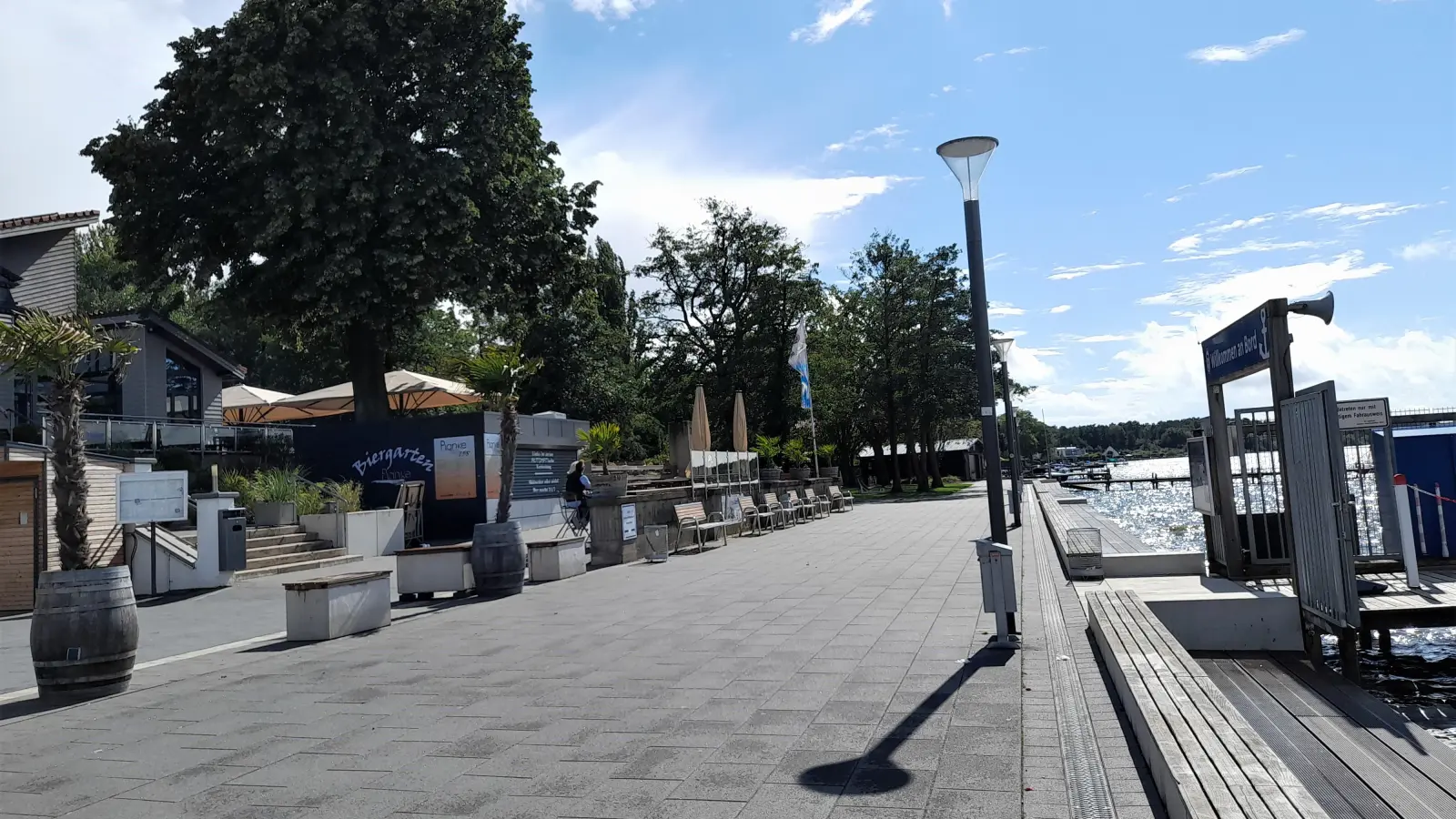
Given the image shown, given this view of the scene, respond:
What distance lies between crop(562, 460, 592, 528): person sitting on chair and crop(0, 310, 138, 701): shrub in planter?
34.6 feet

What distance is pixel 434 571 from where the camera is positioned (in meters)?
12.4

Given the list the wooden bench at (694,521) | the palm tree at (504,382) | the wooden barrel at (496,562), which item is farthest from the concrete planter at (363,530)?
the wooden barrel at (496,562)

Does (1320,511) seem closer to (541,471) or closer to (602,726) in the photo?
(602,726)

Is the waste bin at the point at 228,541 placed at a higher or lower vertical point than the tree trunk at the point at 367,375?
lower

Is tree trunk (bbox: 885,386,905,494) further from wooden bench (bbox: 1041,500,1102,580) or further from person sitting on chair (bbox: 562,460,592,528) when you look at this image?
wooden bench (bbox: 1041,500,1102,580)

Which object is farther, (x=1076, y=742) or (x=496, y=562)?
(x=496, y=562)

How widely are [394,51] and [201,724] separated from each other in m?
19.8

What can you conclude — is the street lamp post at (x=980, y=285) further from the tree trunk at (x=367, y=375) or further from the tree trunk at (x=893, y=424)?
the tree trunk at (x=893, y=424)

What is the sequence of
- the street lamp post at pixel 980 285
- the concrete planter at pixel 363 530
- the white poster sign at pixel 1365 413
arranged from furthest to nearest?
the concrete planter at pixel 363 530
the white poster sign at pixel 1365 413
the street lamp post at pixel 980 285

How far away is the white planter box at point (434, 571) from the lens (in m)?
12.4

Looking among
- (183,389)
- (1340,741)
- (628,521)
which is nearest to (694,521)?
(628,521)

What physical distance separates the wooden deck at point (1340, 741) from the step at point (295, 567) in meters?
13.4

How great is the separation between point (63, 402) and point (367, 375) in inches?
673

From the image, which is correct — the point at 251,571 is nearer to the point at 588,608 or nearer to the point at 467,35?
the point at 588,608
